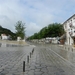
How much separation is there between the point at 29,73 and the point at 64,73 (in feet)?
6.42

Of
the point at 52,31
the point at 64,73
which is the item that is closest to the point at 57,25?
the point at 52,31

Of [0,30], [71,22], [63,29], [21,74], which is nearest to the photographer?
[21,74]

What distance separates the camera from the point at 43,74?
10.1 meters

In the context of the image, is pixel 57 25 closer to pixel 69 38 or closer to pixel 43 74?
pixel 69 38

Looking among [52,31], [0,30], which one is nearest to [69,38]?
[52,31]

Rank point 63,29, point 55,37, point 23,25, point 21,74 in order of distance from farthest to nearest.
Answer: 1. point 55,37
2. point 63,29
3. point 23,25
4. point 21,74

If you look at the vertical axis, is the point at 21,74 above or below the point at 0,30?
below

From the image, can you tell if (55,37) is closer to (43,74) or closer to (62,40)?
(62,40)

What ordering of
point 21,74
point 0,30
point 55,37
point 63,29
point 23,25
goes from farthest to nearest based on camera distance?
point 0,30 → point 55,37 → point 63,29 → point 23,25 → point 21,74

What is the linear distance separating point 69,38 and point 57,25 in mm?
16300

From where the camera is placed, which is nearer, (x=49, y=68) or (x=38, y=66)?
(x=49, y=68)

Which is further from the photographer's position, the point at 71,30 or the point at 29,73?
the point at 71,30

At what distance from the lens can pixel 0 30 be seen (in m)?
158

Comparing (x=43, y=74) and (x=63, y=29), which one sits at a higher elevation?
(x=63, y=29)
